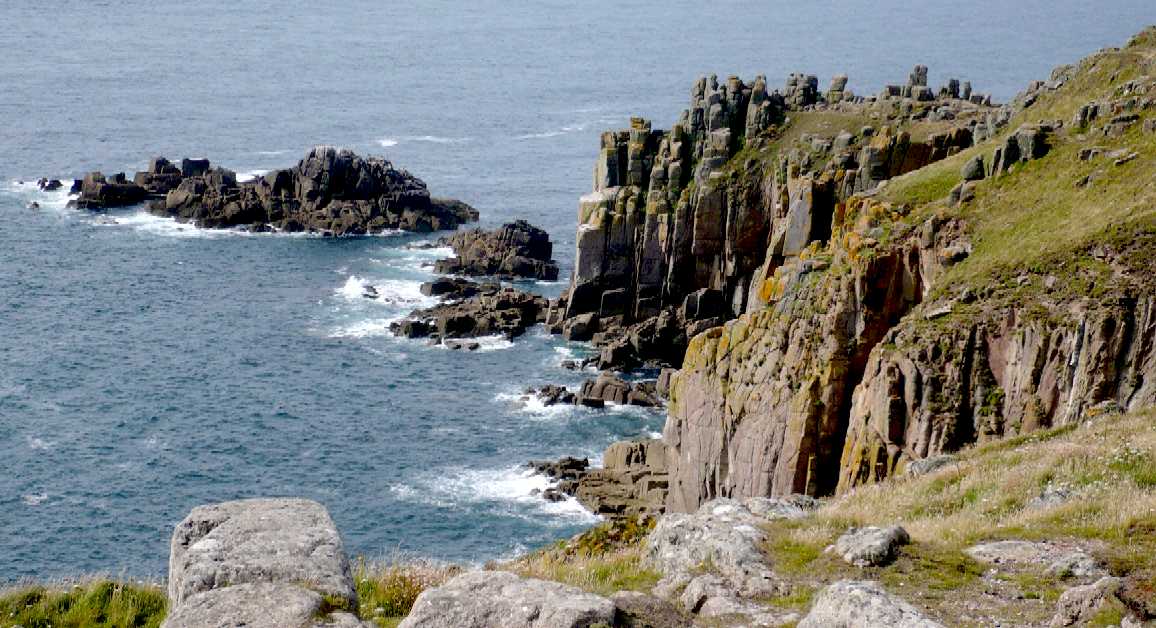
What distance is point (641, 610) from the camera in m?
19.0

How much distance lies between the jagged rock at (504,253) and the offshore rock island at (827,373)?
331 millimetres

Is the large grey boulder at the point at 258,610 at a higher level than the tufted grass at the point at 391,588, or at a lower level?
higher

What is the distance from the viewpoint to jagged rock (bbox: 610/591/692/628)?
60.1 feet

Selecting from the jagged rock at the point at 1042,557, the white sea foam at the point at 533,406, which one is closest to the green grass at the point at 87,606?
the jagged rock at the point at 1042,557

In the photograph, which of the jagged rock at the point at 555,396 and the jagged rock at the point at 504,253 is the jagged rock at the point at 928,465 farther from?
the jagged rock at the point at 504,253

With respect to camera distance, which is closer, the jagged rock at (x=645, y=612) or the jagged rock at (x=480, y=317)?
the jagged rock at (x=645, y=612)

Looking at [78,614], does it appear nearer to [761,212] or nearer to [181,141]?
[761,212]

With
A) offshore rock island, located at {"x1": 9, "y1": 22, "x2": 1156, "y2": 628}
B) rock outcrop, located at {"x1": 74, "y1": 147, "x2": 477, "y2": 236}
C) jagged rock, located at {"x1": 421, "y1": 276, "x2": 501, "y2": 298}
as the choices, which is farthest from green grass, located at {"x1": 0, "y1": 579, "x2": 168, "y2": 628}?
rock outcrop, located at {"x1": 74, "y1": 147, "x2": 477, "y2": 236}

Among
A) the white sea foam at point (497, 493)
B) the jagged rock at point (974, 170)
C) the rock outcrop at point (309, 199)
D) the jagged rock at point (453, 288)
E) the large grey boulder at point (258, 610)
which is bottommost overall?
the white sea foam at point (497, 493)

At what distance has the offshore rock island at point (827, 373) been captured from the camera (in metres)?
19.1

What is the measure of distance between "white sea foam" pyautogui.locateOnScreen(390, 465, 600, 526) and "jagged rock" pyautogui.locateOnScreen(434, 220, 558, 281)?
44.1 meters

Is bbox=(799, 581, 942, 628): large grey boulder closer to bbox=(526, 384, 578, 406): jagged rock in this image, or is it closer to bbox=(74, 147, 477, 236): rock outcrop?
bbox=(526, 384, 578, 406): jagged rock

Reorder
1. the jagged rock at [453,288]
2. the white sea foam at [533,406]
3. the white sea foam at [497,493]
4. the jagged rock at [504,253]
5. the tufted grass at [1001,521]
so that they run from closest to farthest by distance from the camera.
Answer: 1. the tufted grass at [1001,521]
2. the white sea foam at [497,493]
3. the white sea foam at [533,406]
4. the jagged rock at [453,288]
5. the jagged rock at [504,253]

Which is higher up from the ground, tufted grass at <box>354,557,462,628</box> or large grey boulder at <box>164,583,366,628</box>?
large grey boulder at <box>164,583,366,628</box>
